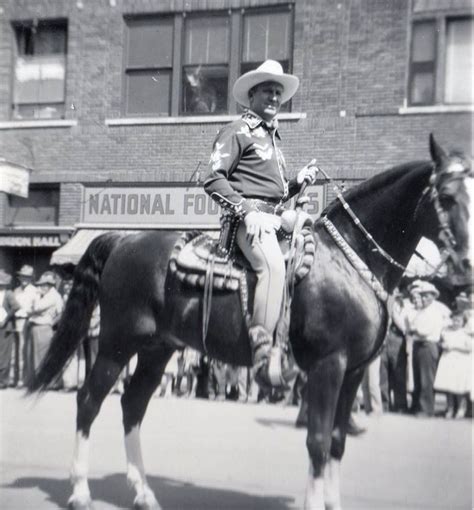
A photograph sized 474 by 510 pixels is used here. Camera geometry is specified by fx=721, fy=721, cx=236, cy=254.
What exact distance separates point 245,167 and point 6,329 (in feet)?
23.5

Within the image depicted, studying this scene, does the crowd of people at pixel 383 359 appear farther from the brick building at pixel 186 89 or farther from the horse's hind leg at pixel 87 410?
the horse's hind leg at pixel 87 410

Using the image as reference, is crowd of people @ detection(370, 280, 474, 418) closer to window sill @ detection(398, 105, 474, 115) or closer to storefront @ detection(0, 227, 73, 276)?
window sill @ detection(398, 105, 474, 115)

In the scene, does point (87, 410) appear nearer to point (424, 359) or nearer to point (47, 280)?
point (424, 359)

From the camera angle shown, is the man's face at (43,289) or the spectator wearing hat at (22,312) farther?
the man's face at (43,289)

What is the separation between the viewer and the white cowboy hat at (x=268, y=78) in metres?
4.58

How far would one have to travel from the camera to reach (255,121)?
184 inches

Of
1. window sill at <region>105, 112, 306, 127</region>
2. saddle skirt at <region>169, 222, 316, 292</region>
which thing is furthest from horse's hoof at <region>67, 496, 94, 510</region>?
window sill at <region>105, 112, 306, 127</region>

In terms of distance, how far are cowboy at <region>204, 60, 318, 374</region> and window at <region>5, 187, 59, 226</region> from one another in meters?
3.04

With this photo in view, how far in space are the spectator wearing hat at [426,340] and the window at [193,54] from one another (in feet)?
13.4

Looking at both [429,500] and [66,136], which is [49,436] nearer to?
[66,136]

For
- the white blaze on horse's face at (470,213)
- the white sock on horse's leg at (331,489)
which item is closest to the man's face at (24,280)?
the white sock on horse's leg at (331,489)

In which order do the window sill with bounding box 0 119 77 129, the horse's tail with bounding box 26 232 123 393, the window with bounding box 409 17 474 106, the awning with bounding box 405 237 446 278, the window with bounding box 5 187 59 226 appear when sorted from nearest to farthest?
1. the awning with bounding box 405 237 446 278
2. the horse's tail with bounding box 26 232 123 393
3. the window with bounding box 409 17 474 106
4. the window sill with bounding box 0 119 77 129
5. the window with bounding box 5 187 59 226

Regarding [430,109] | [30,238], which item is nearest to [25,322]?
[30,238]

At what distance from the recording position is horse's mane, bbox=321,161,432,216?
14.2 feet
